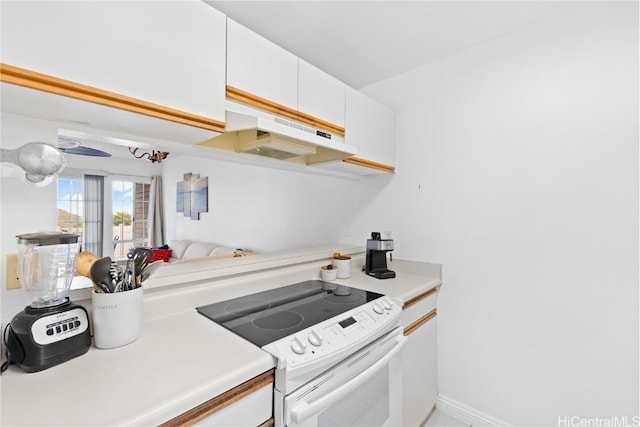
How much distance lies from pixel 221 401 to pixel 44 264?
634 mm

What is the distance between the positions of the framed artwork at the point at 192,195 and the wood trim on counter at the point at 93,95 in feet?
1.81

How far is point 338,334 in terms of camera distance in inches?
41.2

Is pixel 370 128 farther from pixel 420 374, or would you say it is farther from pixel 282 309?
pixel 420 374

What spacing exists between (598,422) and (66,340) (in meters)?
2.23

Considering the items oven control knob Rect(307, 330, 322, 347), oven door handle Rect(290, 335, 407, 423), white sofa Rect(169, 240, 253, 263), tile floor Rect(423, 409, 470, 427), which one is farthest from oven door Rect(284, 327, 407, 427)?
white sofa Rect(169, 240, 253, 263)

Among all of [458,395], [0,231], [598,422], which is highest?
[0,231]

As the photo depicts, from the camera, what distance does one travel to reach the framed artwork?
57.7 inches

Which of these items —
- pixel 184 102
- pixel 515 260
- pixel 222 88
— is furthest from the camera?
pixel 515 260

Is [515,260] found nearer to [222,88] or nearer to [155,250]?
[222,88]

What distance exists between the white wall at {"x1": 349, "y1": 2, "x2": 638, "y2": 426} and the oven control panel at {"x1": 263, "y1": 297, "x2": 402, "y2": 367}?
2.41 feet

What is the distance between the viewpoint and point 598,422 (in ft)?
4.42

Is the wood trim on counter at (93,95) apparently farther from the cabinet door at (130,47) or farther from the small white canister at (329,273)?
the small white canister at (329,273)

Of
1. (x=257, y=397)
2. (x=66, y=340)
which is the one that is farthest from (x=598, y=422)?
(x=66, y=340)

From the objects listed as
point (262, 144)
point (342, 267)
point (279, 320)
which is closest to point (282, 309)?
point (279, 320)
